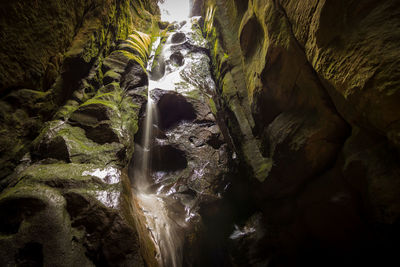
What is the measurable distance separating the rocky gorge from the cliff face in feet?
0.08

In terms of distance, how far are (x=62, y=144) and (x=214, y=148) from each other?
4688mm

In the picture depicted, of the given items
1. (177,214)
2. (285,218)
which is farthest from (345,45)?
(177,214)

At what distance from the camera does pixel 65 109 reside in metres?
4.92

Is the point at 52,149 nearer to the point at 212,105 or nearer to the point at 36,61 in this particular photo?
the point at 36,61

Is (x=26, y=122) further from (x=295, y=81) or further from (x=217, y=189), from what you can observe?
(x=295, y=81)

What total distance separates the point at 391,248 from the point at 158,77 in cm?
1096

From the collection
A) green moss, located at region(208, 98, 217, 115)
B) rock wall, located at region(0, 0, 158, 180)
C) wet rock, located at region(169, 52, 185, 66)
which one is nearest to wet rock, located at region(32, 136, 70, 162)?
rock wall, located at region(0, 0, 158, 180)

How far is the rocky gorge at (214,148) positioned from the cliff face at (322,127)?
2 centimetres

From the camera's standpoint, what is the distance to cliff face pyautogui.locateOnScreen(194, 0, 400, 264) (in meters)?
Result: 2.24

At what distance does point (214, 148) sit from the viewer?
6.67 metres

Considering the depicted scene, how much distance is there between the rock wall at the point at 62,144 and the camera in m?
2.24

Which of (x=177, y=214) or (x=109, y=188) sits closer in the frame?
(x=109, y=188)

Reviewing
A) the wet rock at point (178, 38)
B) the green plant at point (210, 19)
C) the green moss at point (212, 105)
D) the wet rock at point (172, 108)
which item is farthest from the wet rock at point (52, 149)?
the wet rock at point (178, 38)

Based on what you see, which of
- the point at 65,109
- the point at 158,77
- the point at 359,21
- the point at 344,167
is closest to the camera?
the point at 359,21
